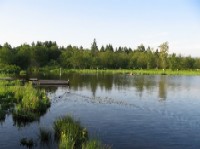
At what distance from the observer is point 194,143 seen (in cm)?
2864

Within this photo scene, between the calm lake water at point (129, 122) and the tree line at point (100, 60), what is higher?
the tree line at point (100, 60)

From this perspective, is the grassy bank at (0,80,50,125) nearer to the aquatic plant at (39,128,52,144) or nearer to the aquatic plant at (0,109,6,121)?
the aquatic plant at (0,109,6,121)

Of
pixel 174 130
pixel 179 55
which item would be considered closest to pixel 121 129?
pixel 174 130

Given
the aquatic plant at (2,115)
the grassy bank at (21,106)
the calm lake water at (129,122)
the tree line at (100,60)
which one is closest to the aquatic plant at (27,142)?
the calm lake water at (129,122)

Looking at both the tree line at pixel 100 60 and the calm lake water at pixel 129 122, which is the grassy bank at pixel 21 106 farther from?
the tree line at pixel 100 60

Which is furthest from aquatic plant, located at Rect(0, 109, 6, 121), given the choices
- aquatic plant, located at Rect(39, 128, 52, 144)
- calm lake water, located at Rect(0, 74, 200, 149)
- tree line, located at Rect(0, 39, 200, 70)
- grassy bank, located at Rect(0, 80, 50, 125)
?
tree line, located at Rect(0, 39, 200, 70)

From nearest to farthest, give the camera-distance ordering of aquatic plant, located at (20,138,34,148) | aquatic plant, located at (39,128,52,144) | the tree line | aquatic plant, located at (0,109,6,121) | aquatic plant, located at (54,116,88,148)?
1. aquatic plant, located at (54,116,88,148)
2. aquatic plant, located at (20,138,34,148)
3. aquatic plant, located at (39,128,52,144)
4. aquatic plant, located at (0,109,6,121)
5. the tree line

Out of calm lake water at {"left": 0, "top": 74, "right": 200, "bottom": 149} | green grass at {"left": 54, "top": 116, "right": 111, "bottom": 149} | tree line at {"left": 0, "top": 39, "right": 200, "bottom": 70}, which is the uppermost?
tree line at {"left": 0, "top": 39, "right": 200, "bottom": 70}

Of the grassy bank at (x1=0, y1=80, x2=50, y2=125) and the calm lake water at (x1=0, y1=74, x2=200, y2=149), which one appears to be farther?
the grassy bank at (x1=0, y1=80, x2=50, y2=125)

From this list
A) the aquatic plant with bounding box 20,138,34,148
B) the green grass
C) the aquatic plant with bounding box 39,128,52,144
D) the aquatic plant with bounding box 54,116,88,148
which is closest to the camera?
the green grass

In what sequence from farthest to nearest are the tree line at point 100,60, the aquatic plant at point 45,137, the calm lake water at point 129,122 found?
1. the tree line at point 100,60
2. the calm lake water at point 129,122
3. the aquatic plant at point 45,137

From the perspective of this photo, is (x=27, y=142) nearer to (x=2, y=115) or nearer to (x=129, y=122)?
(x=2, y=115)

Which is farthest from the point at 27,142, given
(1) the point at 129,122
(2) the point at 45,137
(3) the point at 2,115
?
(1) the point at 129,122

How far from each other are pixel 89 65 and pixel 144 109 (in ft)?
400
